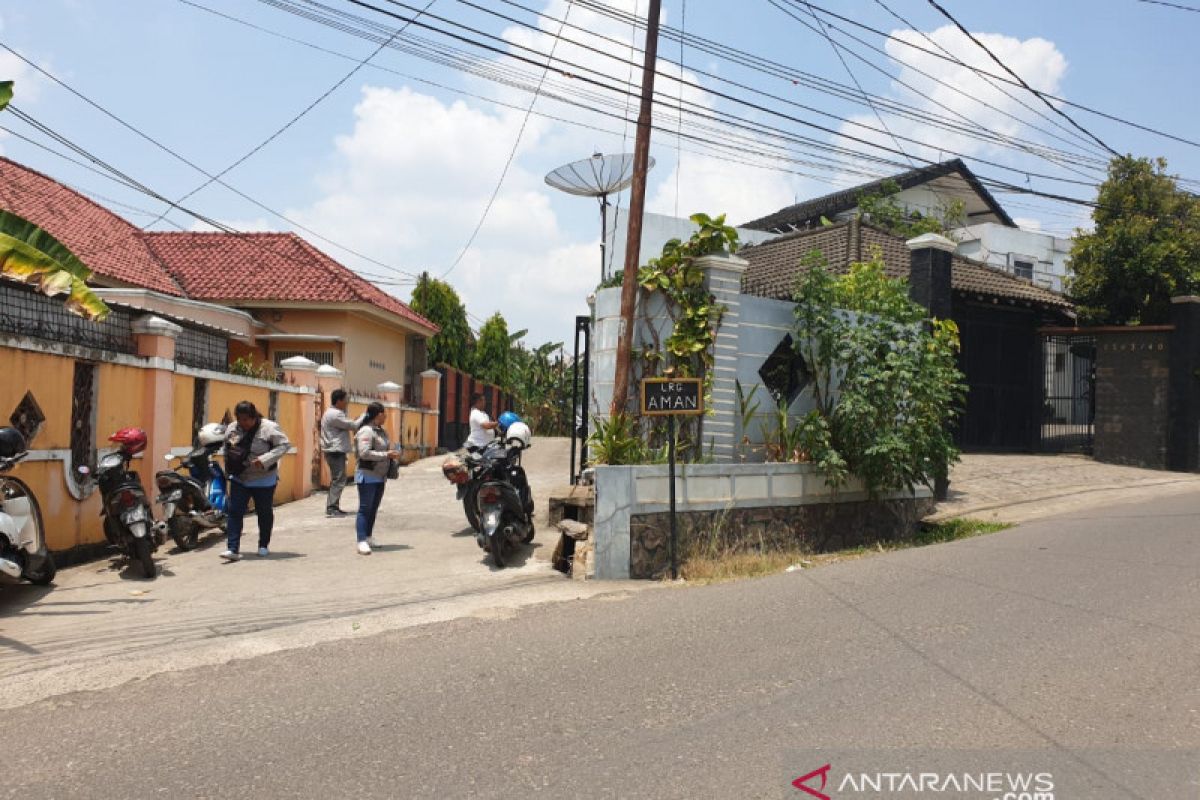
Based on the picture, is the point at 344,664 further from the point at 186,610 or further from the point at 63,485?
the point at 63,485

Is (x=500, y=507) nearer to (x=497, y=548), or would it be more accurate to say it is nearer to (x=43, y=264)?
(x=497, y=548)

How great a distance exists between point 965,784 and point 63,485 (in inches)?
298

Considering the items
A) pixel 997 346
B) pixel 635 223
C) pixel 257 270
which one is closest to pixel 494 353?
pixel 257 270

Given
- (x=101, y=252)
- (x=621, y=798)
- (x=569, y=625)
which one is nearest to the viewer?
(x=621, y=798)

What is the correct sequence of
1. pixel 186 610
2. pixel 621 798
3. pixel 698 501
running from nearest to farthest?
1. pixel 621 798
2. pixel 186 610
3. pixel 698 501

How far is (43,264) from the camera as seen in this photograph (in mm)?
6211

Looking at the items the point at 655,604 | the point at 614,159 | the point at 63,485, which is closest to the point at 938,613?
the point at 655,604

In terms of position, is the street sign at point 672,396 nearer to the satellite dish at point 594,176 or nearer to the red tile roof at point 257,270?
the satellite dish at point 594,176

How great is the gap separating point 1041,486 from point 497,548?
10161 millimetres

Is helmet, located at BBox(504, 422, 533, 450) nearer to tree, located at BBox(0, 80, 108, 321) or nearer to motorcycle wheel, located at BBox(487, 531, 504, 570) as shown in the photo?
motorcycle wheel, located at BBox(487, 531, 504, 570)

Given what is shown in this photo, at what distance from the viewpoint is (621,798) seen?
3.24 meters

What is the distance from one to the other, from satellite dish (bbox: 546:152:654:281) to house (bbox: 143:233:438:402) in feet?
19.0

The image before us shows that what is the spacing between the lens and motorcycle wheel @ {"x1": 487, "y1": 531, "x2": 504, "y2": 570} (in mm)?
8062

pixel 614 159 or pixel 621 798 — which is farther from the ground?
pixel 614 159
